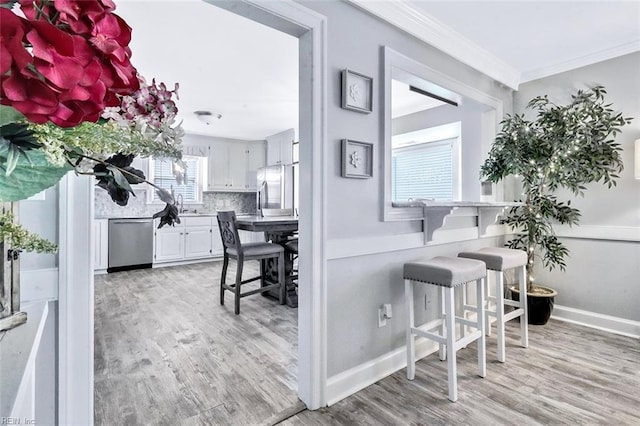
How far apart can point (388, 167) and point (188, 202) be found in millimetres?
5360

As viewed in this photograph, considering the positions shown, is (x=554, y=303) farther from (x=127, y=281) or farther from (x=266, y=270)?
(x=127, y=281)

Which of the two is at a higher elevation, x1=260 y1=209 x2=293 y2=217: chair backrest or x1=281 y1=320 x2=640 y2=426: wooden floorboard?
x1=260 y1=209 x2=293 y2=217: chair backrest

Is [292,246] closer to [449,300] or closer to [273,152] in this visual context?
[449,300]

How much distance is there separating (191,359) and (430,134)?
3889mm

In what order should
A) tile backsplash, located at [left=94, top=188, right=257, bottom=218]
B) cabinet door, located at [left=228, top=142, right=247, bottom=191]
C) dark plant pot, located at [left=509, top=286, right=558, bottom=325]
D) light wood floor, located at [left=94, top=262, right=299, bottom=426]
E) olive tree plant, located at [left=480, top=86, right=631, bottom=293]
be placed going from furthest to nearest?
1. cabinet door, located at [left=228, top=142, right=247, bottom=191]
2. tile backsplash, located at [left=94, top=188, right=257, bottom=218]
3. dark plant pot, located at [left=509, top=286, right=558, bottom=325]
4. olive tree plant, located at [left=480, top=86, right=631, bottom=293]
5. light wood floor, located at [left=94, top=262, right=299, bottom=426]

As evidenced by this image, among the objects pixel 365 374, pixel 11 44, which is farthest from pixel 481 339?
pixel 11 44

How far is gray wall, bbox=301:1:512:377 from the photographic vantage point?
6.07ft

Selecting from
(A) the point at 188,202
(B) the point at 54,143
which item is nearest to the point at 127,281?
(A) the point at 188,202

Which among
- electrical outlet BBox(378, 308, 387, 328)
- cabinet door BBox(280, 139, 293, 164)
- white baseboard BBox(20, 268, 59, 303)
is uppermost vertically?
cabinet door BBox(280, 139, 293, 164)

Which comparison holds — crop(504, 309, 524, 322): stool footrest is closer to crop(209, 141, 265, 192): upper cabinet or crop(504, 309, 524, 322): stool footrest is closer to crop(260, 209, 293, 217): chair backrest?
crop(260, 209, 293, 217): chair backrest

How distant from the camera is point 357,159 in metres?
1.95

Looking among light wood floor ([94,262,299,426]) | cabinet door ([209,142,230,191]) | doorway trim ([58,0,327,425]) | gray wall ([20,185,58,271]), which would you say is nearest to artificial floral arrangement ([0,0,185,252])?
gray wall ([20,185,58,271])

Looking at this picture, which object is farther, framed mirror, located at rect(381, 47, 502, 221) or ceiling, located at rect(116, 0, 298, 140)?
ceiling, located at rect(116, 0, 298, 140)

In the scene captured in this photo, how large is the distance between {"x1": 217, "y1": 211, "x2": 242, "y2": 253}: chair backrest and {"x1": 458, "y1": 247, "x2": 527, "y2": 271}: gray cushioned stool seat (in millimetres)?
2100
